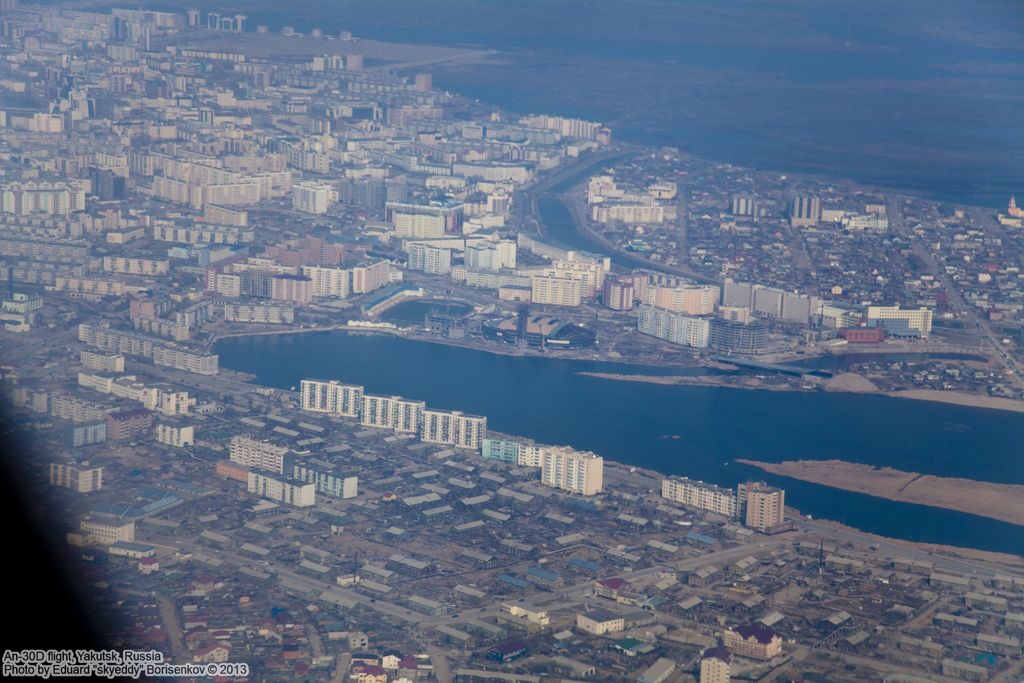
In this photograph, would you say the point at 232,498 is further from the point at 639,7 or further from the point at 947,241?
the point at 639,7

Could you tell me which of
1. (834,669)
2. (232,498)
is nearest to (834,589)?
(834,669)

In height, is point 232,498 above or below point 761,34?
below

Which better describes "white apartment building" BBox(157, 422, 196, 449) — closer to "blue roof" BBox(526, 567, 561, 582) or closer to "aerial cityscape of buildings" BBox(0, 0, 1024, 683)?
"aerial cityscape of buildings" BBox(0, 0, 1024, 683)

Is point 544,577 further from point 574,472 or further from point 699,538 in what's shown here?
point 574,472

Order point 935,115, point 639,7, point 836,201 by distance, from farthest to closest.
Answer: point 639,7
point 935,115
point 836,201

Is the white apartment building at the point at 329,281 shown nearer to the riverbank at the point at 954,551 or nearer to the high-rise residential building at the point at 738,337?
the high-rise residential building at the point at 738,337

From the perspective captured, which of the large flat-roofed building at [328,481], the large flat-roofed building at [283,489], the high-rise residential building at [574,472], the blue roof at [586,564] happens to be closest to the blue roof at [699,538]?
the blue roof at [586,564]

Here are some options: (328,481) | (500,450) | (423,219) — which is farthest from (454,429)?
(423,219)
